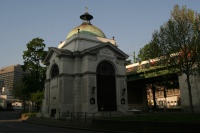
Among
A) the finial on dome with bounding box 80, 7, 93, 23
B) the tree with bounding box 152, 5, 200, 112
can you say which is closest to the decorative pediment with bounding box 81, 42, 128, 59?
the finial on dome with bounding box 80, 7, 93, 23

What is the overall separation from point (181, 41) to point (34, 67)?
35220 mm

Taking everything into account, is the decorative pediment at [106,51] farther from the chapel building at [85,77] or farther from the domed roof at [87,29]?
the domed roof at [87,29]

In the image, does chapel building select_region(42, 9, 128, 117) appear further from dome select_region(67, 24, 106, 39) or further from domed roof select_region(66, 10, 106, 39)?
domed roof select_region(66, 10, 106, 39)

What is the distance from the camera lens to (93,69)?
3578 cm

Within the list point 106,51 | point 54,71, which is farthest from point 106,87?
point 54,71

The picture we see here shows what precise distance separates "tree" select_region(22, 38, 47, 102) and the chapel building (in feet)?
31.0

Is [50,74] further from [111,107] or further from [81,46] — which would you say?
[111,107]

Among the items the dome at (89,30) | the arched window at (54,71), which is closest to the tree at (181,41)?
the dome at (89,30)

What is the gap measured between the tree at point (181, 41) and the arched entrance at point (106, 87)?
43.9 feet

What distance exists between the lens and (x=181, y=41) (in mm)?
24641

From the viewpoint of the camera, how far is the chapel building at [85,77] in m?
34.7

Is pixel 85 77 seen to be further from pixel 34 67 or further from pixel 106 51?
pixel 34 67

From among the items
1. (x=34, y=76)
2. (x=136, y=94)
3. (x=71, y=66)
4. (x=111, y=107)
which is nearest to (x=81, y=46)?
(x=71, y=66)

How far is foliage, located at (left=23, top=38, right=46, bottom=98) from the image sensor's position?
49.1 m
